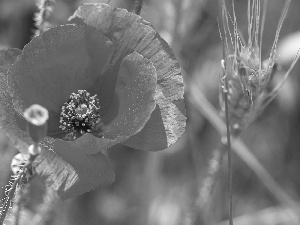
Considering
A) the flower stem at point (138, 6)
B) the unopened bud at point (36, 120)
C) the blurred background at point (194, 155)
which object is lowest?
the blurred background at point (194, 155)

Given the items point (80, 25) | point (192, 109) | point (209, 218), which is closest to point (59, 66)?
point (80, 25)

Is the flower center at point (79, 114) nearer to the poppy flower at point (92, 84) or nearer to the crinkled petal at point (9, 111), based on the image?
the poppy flower at point (92, 84)

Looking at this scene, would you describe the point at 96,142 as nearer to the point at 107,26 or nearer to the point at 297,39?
the point at 107,26

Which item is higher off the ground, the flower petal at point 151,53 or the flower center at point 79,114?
the flower petal at point 151,53

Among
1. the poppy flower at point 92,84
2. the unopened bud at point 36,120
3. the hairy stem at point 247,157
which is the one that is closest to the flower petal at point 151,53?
the poppy flower at point 92,84

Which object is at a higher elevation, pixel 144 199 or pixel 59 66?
pixel 59 66
